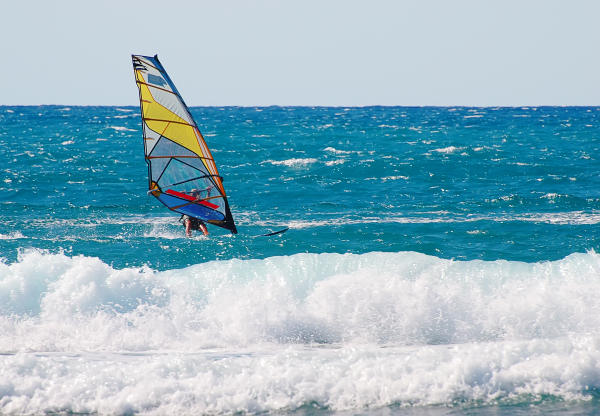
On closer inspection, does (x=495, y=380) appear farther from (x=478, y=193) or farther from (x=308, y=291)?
(x=478, y=193)

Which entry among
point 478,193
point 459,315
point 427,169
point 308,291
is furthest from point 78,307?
point 427,169

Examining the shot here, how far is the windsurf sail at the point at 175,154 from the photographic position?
9.75 meters

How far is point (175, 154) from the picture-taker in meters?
10.4

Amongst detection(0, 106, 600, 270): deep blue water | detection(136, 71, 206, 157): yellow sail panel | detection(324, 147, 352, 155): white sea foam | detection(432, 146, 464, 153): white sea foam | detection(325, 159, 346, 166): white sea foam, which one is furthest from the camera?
detection(324, 147, 352, 155): white sea foam

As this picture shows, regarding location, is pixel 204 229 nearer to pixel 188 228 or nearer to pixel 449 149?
pixel 188 228

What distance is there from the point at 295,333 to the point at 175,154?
498cm

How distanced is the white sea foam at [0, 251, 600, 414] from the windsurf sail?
227 cm

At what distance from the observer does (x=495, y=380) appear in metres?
5.52

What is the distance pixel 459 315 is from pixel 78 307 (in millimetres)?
4865

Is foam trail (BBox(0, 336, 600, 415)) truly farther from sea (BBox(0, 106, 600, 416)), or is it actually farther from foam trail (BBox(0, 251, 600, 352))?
foam trail (BBox(0, 251, 600, 352))

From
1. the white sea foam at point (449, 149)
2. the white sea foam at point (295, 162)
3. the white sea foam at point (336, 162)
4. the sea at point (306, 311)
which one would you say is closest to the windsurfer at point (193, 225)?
the sea at point (306, 311)

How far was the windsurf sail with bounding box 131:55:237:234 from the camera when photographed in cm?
975

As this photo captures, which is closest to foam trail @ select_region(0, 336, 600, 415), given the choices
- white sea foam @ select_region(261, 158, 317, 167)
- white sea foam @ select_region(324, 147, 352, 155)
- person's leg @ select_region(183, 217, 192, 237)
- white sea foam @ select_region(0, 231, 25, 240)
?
person's leg @ select_region(183, 217, 192, 237)
